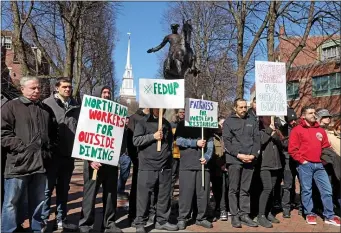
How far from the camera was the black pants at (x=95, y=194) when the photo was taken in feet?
18.2

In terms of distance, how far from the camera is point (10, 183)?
4805 mm

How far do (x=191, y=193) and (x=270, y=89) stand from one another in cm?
248

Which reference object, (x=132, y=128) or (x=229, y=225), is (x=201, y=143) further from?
(x=229, y=225)

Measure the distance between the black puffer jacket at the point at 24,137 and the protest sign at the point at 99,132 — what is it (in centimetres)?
45

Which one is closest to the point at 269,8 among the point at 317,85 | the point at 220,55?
the point at 220,55

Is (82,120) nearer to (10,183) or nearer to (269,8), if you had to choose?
(10,183)

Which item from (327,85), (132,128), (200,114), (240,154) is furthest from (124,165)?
(327,85)

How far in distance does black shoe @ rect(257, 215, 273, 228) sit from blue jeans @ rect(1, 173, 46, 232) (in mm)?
3566

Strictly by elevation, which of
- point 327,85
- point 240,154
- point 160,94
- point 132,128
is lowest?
point 240,154

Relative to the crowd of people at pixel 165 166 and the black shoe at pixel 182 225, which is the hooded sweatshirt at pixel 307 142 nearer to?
the crowd of people at pixel 165 166

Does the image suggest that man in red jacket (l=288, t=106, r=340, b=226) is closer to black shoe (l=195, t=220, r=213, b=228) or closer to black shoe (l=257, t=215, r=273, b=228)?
black shoe (l=257, t=215, r=273, b=228)

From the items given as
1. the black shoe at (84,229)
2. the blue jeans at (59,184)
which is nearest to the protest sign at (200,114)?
the blue jeans at (59,184)

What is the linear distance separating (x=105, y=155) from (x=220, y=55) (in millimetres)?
23955

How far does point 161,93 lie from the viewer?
6.11 m
